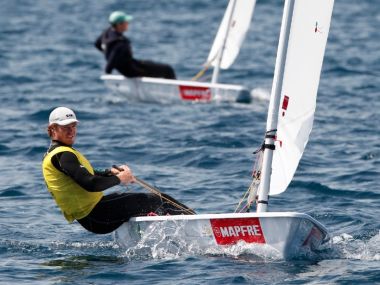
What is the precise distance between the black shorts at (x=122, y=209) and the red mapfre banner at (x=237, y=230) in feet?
1.95

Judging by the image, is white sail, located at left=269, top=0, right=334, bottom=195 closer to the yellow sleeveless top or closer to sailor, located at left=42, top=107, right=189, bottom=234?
sailor, located at left=42, top=107, right=189, bottom=234

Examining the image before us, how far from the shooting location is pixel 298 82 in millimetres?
7500

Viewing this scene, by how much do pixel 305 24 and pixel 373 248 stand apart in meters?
1.81

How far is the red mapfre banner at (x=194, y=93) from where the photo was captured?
14820 mm

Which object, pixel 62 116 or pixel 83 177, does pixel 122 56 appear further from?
pixel 83 177

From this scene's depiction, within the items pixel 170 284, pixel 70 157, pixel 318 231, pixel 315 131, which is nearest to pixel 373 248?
pixel 318 231

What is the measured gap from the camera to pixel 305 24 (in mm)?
7480

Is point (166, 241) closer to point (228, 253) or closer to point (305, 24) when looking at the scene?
point (228, 253)

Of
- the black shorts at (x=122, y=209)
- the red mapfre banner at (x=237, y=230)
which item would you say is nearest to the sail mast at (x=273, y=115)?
the red mapfre banner at (x=237, y=230)

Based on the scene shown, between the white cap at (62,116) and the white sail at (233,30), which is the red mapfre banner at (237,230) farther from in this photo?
the white sail at (233,30)

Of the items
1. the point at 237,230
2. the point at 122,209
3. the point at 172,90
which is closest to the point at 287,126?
the point at 237,230

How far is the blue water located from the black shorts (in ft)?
0.79

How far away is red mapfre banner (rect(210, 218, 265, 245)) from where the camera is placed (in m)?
7.34

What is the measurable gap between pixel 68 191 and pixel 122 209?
460 millimetres
